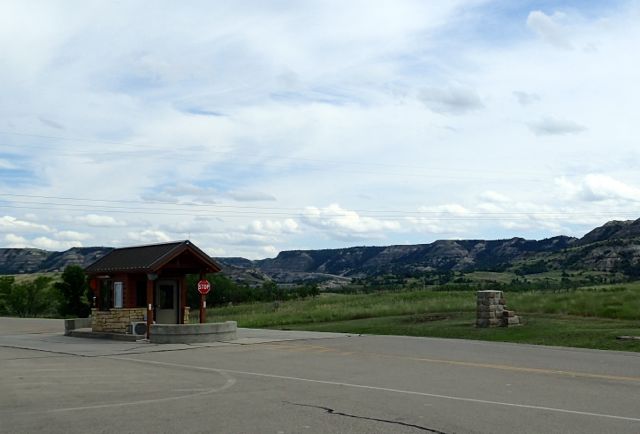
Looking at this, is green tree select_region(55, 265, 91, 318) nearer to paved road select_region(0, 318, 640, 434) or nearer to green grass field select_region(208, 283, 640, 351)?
green grass field select_region(208, 283, 640, 351)

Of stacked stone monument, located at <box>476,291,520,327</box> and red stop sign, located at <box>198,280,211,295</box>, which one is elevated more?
red stop sign, located at <box>198,280,211,295</box>

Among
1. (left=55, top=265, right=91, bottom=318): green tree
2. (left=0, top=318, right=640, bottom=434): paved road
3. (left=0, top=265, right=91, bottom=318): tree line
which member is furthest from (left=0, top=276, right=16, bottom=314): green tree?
(left=0, top=318, right=640, bottom=434): paved road

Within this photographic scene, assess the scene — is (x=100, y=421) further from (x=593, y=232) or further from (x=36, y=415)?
(x=593, y=232)

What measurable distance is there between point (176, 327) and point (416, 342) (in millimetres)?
7810

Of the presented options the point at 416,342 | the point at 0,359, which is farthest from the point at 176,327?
the point at 416,342

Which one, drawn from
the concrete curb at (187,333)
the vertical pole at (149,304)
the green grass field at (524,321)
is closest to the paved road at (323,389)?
the concrete curb at (187,333)

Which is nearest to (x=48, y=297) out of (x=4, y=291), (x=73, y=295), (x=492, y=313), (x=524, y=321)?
(x=4, y=291)

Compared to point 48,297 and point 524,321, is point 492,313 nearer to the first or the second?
point 524,321

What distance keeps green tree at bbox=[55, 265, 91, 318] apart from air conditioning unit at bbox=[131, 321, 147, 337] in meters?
40.4

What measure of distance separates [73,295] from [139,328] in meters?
42.3

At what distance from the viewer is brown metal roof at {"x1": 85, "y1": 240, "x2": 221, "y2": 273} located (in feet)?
85.7

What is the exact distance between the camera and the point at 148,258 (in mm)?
26906

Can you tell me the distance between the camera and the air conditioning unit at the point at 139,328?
85.1 ft

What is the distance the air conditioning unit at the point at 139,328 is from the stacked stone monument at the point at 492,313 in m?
12.1
